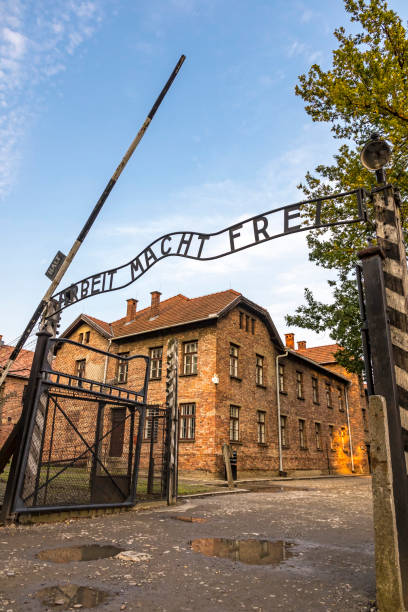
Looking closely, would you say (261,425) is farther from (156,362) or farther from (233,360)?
(156,362)

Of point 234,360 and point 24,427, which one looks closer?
point 24,427

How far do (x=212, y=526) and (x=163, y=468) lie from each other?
3.01 m

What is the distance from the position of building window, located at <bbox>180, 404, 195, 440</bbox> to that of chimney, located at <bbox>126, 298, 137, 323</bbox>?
8.12 metres

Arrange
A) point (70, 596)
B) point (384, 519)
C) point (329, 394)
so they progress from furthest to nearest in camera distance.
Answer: point (329, 394)
point (70, 596)
point (384, 519)

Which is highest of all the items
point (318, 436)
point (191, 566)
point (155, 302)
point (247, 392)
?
point (155, 302)

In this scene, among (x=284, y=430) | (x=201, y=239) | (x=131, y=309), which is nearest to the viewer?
(x=201, y=239)

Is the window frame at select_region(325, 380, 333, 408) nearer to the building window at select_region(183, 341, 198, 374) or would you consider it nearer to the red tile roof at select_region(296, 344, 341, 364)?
the red tile roof at select_region(296, 344, 341, 364)

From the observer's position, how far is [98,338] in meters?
24.2

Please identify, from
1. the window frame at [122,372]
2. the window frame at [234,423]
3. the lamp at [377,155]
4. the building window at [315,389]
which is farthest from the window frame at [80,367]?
the lamp at [377,155]

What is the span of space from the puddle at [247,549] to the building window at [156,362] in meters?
15.6

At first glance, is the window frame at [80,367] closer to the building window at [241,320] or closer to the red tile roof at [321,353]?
the building window at [241,320]

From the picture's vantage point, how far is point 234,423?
19.4 m

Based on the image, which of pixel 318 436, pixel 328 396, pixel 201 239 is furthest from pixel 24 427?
pixel 328 396

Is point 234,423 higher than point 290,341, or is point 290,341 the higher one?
point 290,341
